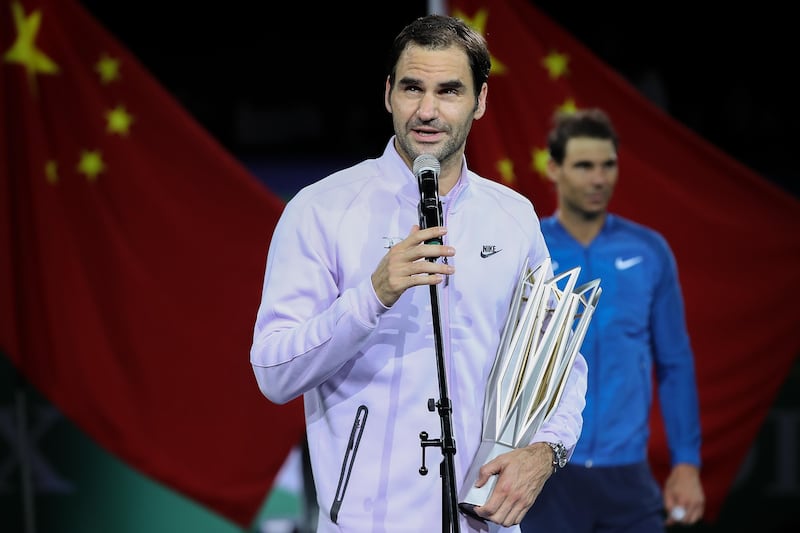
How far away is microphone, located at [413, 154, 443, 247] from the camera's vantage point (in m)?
1.78

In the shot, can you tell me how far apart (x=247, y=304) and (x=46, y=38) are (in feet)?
3.75

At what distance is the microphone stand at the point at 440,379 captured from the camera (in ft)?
5.86

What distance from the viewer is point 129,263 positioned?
4180 mm

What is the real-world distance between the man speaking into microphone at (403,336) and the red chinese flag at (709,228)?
240 cm

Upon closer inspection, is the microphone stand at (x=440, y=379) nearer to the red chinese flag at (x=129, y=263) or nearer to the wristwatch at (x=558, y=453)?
the wristwatch at (x=558, y=453)

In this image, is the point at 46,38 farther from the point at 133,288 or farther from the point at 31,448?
the point at 31,448

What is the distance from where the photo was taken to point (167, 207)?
4.27 metres

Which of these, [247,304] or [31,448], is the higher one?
[247,304]

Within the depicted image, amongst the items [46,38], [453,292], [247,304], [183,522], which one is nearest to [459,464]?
[453,292]

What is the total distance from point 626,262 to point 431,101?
1.53 metres

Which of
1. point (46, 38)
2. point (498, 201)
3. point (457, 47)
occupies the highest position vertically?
point (46, 38)

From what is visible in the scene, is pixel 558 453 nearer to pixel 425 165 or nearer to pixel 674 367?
pixel 425 165

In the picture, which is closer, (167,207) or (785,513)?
(167,207)

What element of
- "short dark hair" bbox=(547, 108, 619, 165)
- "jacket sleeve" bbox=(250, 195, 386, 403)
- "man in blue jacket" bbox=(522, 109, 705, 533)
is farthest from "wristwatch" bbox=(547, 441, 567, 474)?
"short dark hair" bbox=(547, 108, 619, 165)
